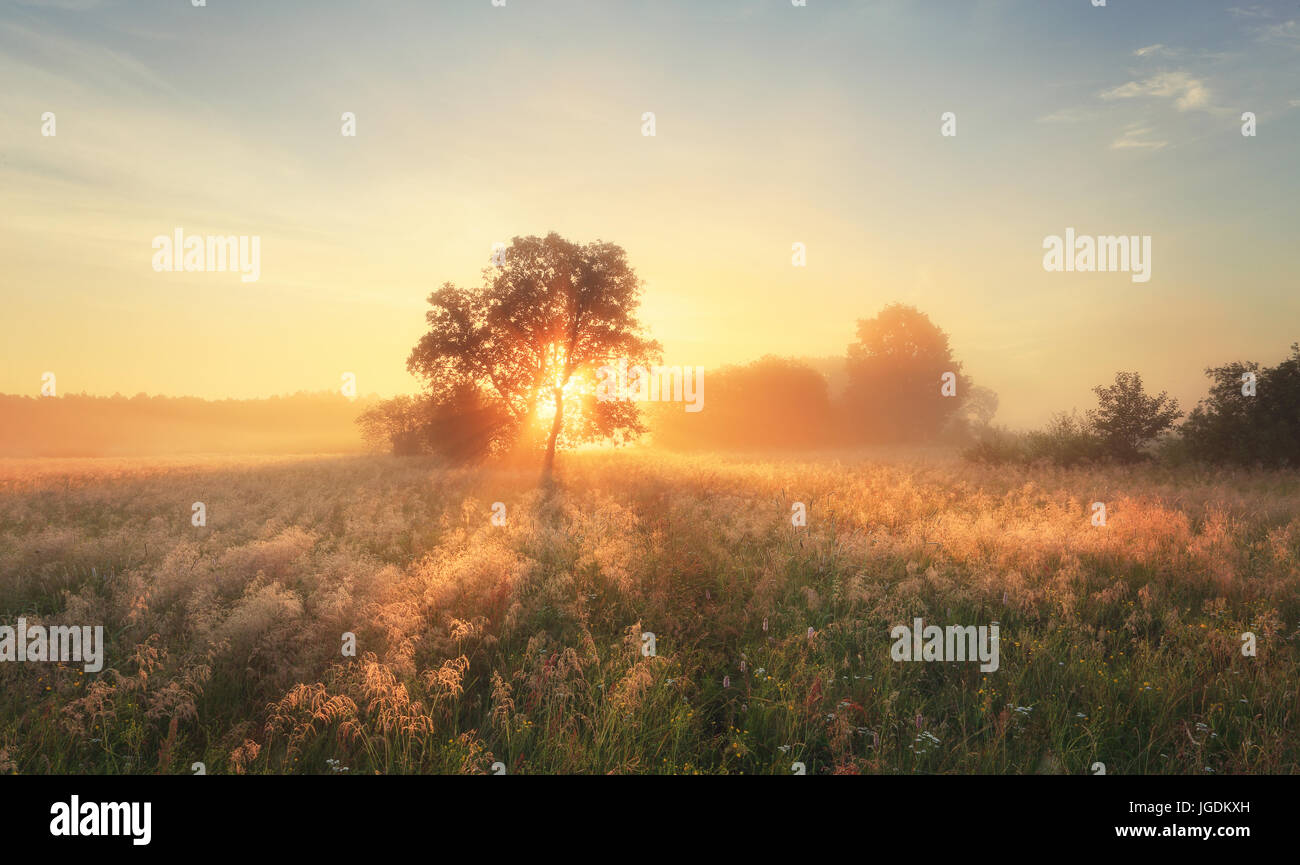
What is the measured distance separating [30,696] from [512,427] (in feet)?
76.8

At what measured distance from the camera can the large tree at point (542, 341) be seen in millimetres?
26172

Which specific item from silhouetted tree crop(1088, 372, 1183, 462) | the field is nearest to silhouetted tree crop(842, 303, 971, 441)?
silhouetted tree crop(1088, 372, 1183, 462)

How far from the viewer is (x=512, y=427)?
1112 inches

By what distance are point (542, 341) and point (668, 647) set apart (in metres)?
22.3

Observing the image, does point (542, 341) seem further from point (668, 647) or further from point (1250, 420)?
point (1250, 420)

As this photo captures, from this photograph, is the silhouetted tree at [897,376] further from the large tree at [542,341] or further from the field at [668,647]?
the field at [668,647]

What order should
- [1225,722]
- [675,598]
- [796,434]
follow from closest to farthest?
[1225,722] → [675,598] → [796,434]

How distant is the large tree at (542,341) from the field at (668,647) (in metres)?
16.2

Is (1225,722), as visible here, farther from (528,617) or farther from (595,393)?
(595,393)

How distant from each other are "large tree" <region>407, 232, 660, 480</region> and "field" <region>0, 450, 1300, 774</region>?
1619 cm

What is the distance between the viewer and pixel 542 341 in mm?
26719

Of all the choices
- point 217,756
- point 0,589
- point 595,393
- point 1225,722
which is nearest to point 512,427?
point 595,393

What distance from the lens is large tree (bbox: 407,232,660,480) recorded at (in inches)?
1030

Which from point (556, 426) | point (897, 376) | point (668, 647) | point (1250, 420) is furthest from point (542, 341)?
point (897, 376)
